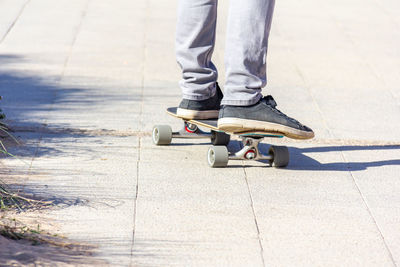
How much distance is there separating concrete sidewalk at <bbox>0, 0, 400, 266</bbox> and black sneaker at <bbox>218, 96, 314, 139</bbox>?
224 millimetres

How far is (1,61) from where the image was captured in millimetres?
5023

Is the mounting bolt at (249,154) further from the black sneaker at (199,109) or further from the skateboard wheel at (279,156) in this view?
the black sneaker at (199,109)

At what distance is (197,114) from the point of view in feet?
11.4

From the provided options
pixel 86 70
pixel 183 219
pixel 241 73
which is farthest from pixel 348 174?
pixel 86 70

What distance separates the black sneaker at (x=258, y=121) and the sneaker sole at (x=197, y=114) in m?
0.21

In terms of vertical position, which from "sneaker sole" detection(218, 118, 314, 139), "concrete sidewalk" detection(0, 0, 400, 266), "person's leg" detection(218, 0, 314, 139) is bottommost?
"concrete sidewalk" detection(0, 0, 400, 266)

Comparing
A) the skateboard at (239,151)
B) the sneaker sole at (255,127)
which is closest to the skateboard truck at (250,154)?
the skateboard at (239,151)

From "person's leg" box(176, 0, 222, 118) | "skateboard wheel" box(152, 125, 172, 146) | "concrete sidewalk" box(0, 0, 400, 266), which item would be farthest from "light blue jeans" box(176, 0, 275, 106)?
"concrete sidewalk" box(0, 0, 400, 266)

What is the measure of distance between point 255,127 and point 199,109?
0.36 metres

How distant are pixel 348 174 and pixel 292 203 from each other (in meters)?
0.53

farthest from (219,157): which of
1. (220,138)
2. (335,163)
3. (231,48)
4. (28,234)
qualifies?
(28,234)

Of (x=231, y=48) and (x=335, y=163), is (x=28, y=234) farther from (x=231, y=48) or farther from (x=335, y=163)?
(x=335, y=163)

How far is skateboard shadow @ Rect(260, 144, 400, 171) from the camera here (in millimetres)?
3490

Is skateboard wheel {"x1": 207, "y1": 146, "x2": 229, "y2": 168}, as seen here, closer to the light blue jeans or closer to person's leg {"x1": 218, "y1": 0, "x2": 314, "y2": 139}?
person's leg {"x1": 218, "y1": 0, "x2": 314, "y2": 139}
